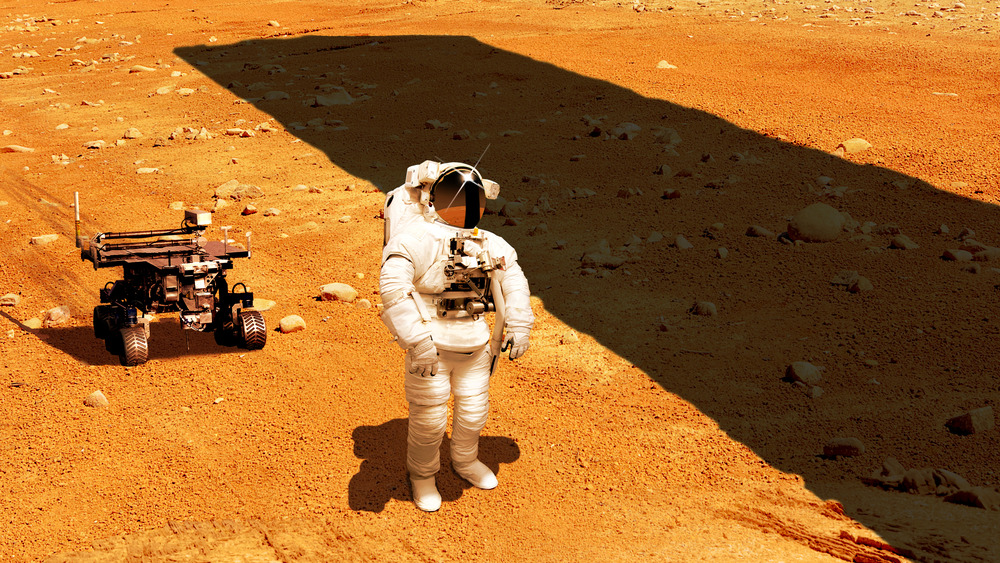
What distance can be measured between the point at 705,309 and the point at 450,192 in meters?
3.65

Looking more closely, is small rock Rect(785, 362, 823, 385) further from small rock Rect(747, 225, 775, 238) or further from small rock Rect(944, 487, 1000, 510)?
small rock Rect(747, 225, 775, 238)

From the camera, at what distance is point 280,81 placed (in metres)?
15.4

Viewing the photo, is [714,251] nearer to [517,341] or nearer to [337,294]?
[337,294]

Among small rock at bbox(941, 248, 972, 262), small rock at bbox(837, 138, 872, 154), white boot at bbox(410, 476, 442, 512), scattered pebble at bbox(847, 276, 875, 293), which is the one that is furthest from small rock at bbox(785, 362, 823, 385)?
small rock at bbox(837, 138, 872, 154)

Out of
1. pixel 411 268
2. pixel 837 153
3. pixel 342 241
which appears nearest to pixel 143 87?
pixel 342 241

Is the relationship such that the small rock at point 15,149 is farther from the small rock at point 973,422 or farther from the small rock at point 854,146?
the small rock at point 973,422

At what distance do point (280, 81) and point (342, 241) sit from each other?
22.2 feet

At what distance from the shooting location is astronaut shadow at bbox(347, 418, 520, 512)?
5.52m

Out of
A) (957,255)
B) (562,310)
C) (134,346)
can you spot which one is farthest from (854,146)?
(134,346)

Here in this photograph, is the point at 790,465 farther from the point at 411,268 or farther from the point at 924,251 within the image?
the point at 924,251

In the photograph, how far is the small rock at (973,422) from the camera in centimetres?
609

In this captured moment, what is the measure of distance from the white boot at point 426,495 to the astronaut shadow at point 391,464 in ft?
0.35

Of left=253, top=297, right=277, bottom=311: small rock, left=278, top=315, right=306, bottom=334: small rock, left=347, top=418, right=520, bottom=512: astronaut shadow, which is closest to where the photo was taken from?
left=347, top=418, right=520, bottom=512: astronaut shadow

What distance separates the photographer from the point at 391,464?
230 inches
